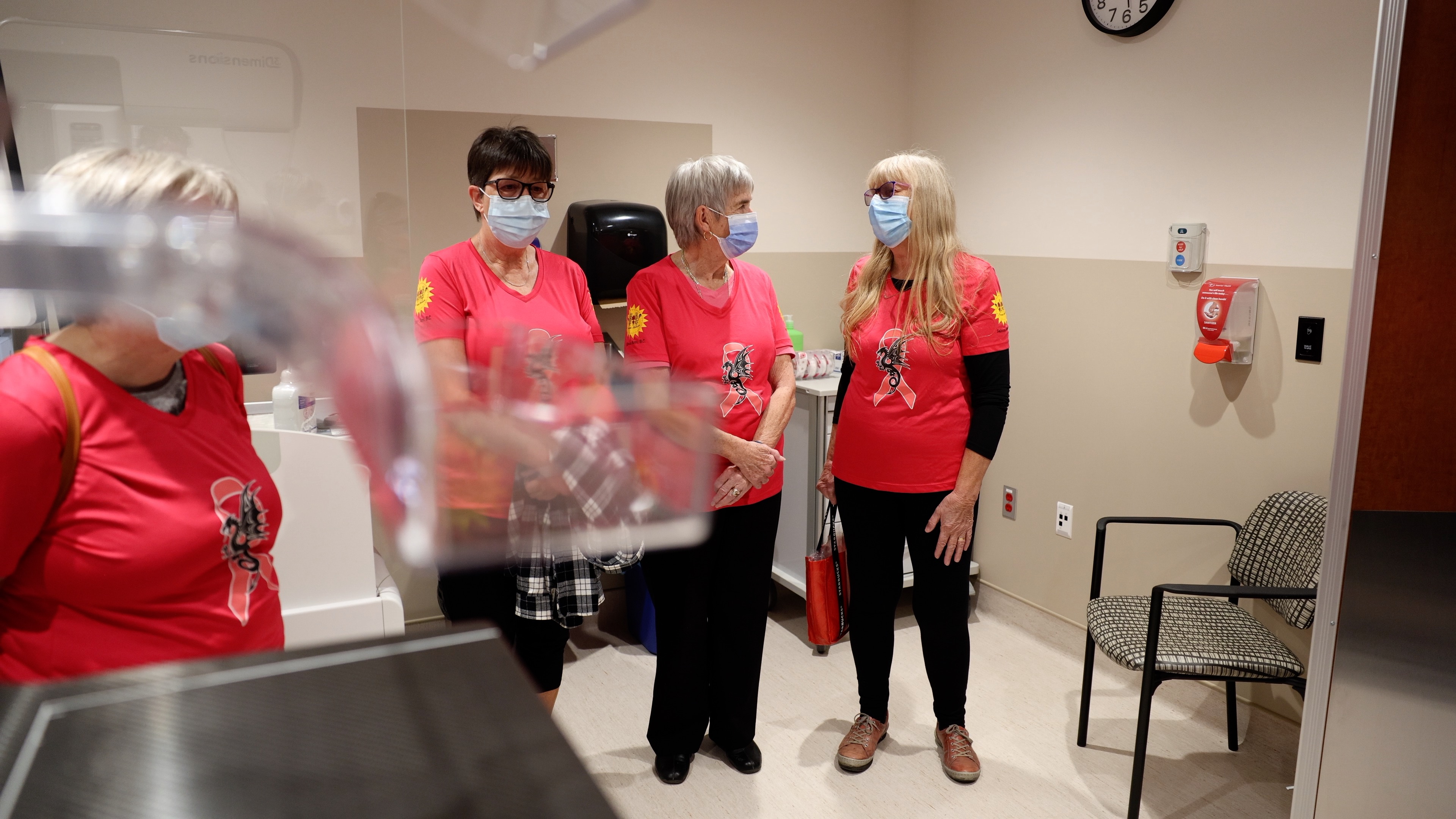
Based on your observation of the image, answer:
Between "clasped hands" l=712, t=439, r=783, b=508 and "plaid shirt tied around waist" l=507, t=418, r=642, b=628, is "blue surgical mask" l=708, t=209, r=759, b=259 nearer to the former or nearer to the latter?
"clasped hands" l=712, t=439, r=783, b=508

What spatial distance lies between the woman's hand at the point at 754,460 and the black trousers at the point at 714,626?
0.40ft

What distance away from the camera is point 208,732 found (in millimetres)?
578

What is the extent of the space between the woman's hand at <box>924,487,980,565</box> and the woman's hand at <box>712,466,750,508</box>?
482 mm

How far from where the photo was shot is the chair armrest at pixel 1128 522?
99.6 inches

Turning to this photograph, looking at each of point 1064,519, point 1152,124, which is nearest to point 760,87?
point 1152,124

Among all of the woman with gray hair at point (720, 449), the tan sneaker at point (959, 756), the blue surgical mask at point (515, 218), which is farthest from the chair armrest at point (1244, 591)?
the blue surgical mask at point (515, 218)

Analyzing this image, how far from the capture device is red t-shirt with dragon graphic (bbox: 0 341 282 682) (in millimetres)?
938

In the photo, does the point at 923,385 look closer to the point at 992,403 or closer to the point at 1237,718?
the point at 992,403

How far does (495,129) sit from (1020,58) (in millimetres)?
2169

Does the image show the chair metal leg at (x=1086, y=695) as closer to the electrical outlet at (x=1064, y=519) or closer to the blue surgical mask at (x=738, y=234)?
the electrical outlet at (x=1064, y=519)

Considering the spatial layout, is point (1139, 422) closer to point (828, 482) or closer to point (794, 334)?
point (828, 482)

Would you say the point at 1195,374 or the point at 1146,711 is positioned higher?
the point at 1195,374

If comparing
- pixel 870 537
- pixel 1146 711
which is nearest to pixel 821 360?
pixel 870 537

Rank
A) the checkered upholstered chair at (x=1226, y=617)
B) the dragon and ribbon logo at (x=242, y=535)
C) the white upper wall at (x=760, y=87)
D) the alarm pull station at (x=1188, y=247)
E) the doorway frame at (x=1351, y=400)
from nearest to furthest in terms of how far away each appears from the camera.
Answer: the dragon and ribbon logo at (x=242, y=535) < the doorway frame at (x=1351, y=400) < the checkered upholstered chair at (x=1226, y=617) < the alarm pull station at (x=1188, y=247) < the white upper wall at (x=760, y=87)
